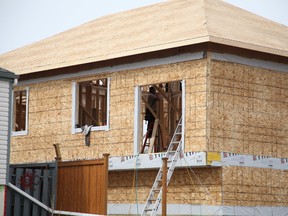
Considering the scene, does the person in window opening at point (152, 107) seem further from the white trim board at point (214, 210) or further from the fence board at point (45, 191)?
the fence board at point (45, 191)

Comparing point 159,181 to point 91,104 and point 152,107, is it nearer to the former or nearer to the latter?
point 152,107

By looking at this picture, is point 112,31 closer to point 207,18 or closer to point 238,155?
point 207,18

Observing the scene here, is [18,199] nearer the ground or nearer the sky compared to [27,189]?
nearer the ground

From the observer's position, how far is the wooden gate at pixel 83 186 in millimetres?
21594

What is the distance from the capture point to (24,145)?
28.3 meters

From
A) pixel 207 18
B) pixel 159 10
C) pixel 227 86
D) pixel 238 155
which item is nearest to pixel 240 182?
pixel 238 155

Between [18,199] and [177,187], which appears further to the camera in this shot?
[177,187]

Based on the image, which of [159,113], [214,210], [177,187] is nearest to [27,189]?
[177,187]

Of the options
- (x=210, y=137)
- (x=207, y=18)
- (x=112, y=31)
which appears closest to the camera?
(x=210, y=137)

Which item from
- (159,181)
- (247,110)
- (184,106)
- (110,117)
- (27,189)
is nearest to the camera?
(27,189)

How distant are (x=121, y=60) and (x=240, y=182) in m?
5.39

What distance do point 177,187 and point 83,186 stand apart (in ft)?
9.53

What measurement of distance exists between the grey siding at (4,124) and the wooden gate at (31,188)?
1.84 ft

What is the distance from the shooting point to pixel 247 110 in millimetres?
23625
